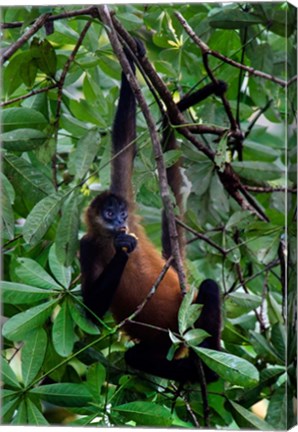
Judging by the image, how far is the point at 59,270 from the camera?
11.8ft

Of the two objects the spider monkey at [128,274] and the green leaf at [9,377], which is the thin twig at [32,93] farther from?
the green leaf at [9,377]

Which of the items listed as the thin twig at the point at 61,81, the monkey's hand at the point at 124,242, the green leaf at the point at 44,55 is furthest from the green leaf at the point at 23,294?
the green leaf at the point at 44,55

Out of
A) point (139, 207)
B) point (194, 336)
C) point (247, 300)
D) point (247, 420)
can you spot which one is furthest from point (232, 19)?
point (247, 420)

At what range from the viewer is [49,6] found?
359cm

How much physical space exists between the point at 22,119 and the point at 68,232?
1.44ft

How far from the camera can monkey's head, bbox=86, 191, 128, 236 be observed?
3555 mm

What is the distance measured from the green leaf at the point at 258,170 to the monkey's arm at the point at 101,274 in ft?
1.37

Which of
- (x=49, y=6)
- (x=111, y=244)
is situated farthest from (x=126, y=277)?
(x=49, y=6)

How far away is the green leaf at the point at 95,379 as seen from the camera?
3.52 metres

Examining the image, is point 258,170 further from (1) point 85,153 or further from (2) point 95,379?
(2) point 95,379

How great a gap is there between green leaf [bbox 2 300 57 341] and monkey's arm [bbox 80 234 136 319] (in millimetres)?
121

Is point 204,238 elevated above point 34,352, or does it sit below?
above

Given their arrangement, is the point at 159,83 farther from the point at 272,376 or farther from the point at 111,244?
the point at 272,376

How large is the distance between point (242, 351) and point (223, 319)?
13 cm
